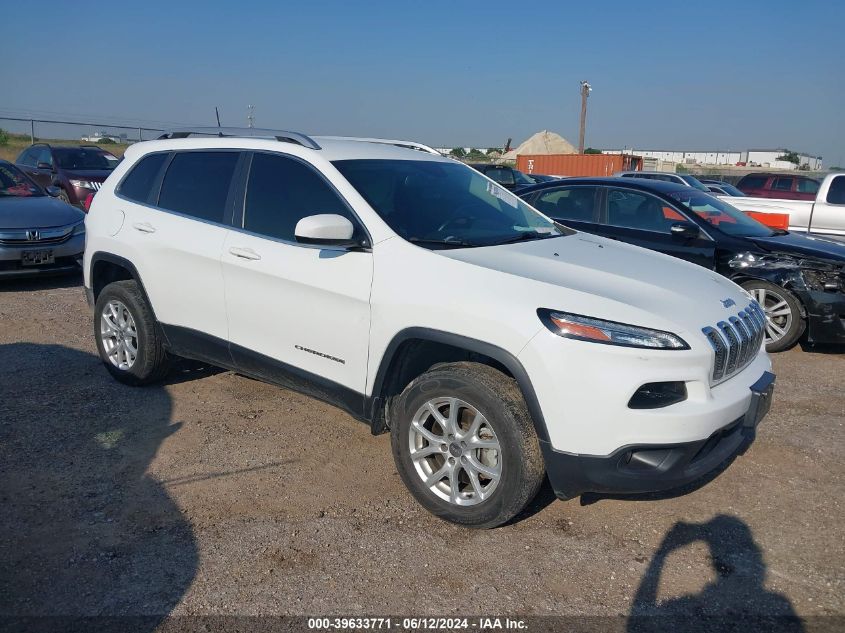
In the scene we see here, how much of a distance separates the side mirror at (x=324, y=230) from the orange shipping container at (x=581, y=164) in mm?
35502

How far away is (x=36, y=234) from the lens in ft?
28.2

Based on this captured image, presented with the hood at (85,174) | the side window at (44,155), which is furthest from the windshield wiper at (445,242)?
the side window at (44,155)

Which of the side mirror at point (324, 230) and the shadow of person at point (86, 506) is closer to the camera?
the shadow of person at point (86, 506)

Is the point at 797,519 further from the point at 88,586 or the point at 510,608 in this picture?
the point at 88,586

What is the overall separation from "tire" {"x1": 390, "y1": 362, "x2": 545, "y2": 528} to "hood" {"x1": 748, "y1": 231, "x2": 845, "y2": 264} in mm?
4622

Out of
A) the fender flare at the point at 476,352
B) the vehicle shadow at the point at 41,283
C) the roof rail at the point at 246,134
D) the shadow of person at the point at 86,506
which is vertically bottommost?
the shadow of person at the point at 86,506

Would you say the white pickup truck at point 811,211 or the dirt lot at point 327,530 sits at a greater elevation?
the white pickup truck at point 811,211

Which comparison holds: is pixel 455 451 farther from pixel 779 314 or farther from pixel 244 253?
pixel 779 314

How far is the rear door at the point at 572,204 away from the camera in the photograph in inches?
304

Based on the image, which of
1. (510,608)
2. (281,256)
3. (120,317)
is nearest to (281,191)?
(281,256)

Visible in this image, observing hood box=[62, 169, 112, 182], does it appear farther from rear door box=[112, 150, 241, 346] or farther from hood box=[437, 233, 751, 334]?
hood box=[437, 233, 751, 334]

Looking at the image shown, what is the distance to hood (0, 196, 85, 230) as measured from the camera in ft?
28.0

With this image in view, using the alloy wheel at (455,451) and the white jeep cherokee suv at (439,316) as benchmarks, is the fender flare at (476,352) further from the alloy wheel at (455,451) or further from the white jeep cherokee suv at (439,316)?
the alloy wheel at (455,451)

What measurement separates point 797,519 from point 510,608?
5.67 feet
